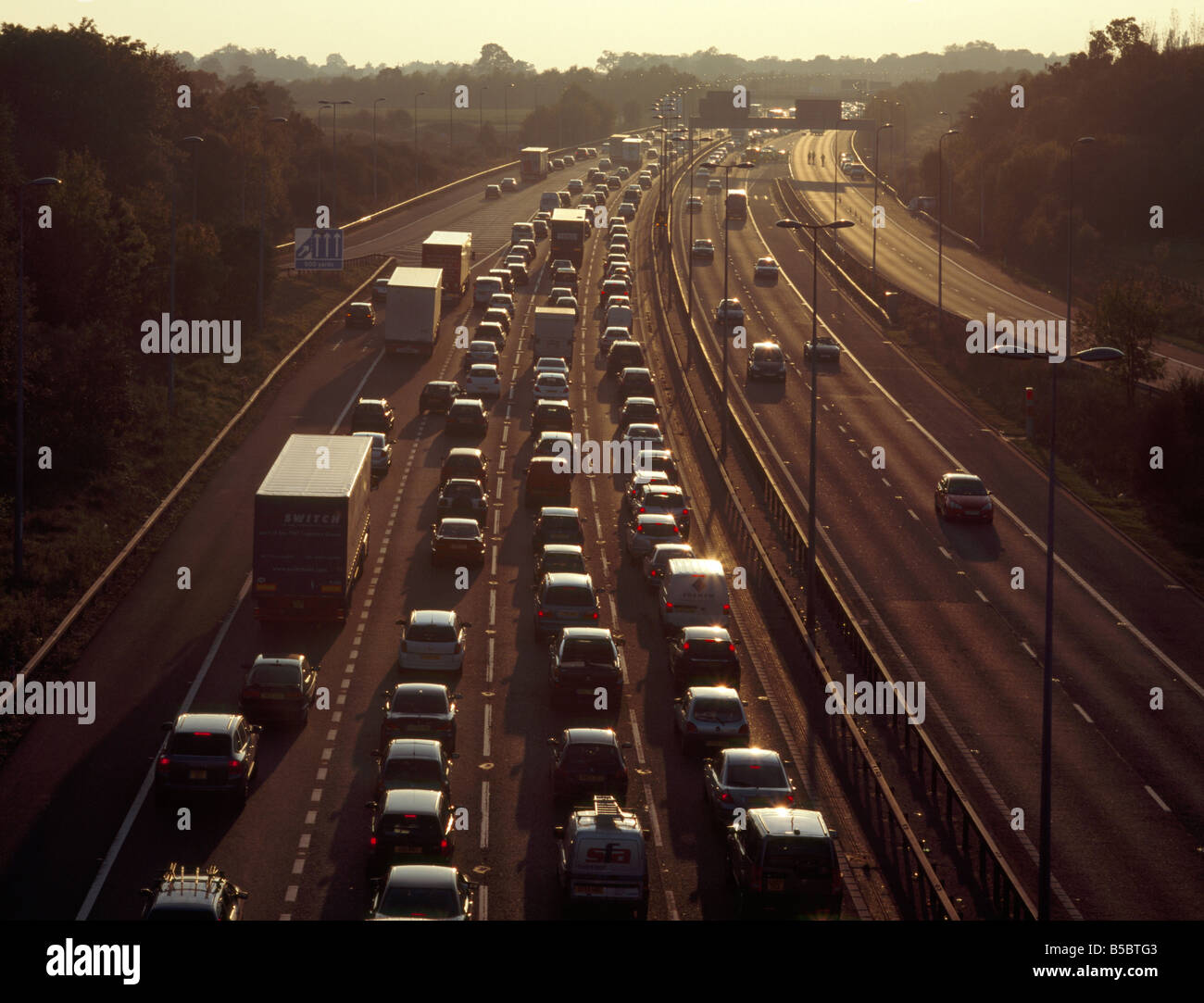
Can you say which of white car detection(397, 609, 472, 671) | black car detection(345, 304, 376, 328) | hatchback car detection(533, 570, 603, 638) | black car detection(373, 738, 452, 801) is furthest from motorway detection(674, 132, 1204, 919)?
black car detection(345, 304, 376, 328)

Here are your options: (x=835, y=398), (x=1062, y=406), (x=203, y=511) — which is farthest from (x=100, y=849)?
(x=1062, y=406)

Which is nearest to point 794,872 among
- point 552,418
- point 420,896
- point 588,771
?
point 588,771

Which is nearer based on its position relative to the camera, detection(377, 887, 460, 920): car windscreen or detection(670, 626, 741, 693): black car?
detection(377, 887, 460, 920): car windscreen

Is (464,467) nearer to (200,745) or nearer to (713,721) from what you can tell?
(713,721)

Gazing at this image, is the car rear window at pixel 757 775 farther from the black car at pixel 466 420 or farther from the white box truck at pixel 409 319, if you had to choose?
the white box truck at pixel 409 319

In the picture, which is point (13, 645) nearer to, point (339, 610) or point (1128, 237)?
point (339, 610)

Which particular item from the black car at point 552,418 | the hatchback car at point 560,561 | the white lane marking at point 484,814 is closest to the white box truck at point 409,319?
the black car at point 552,418

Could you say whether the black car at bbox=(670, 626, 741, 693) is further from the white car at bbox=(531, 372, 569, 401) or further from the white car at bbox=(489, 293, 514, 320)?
the white car at bbox=(489, 293, 514, 320)
